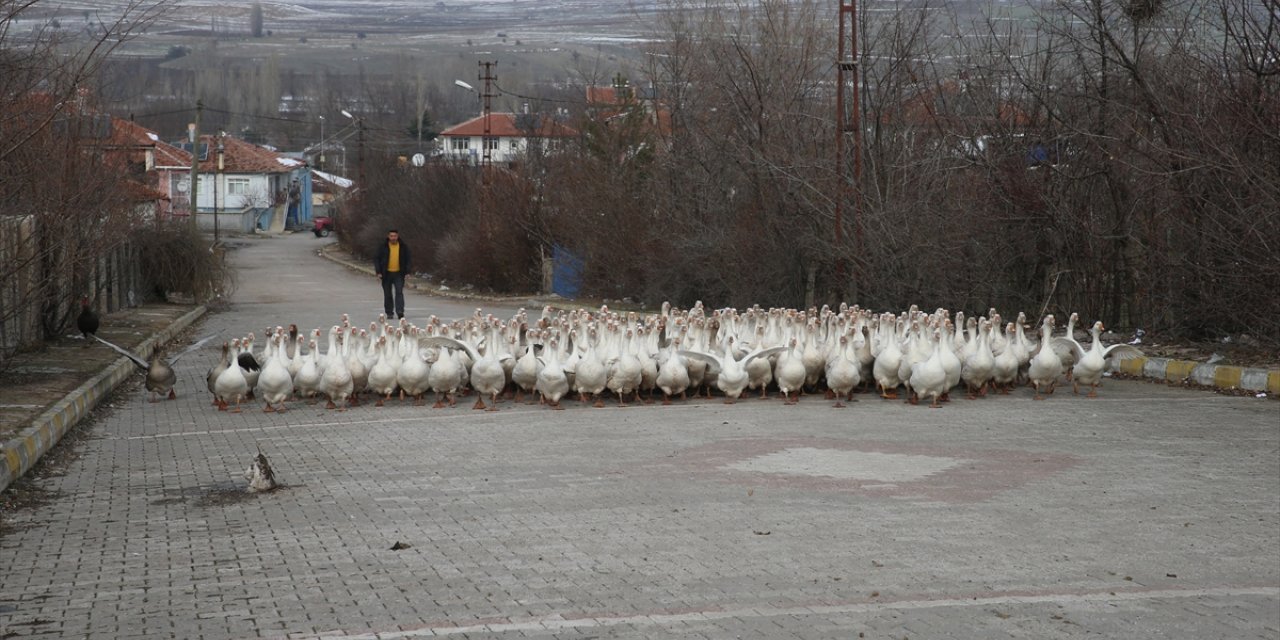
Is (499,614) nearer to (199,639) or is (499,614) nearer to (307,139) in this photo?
(199,639)

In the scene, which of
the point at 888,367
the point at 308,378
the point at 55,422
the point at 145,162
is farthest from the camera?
the point at 145,162

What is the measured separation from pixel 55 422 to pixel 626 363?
536 centimetres

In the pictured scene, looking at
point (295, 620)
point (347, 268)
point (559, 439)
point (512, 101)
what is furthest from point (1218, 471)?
point (512, 101)

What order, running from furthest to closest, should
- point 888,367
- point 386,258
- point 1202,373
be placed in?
point 386,258 → point 1202,373 → point 888,367

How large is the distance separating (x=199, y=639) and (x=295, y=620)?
0.44 metres

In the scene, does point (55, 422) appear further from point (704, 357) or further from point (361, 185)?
point (361, 185)

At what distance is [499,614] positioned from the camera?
6.56 meters

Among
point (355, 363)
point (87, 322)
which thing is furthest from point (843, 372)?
point (87, 322)

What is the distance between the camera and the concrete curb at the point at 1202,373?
607 inches

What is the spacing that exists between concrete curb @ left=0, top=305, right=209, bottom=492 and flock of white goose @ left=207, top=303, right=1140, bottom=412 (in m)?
1.30

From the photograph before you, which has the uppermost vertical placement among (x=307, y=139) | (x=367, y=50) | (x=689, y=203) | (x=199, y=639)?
(x=367, y=50)

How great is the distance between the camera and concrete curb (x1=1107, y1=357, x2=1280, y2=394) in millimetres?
15422

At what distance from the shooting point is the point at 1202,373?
639 inches

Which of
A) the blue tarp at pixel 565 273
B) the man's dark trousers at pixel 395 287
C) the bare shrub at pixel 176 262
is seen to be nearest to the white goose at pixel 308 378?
the man's dark trousers at pixel 395 287
